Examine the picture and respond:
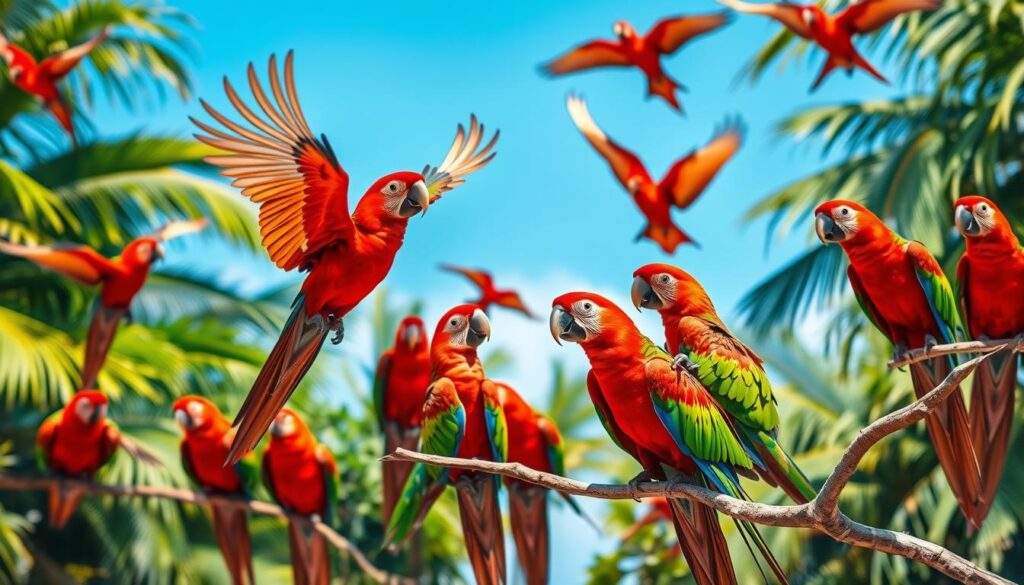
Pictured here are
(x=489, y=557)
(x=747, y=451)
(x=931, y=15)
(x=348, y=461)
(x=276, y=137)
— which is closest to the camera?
(x=276, y=137)

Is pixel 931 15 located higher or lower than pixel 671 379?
higher

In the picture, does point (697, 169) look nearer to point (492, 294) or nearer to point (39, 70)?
point (492, 294)

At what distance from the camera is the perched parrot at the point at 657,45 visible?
7.21 m

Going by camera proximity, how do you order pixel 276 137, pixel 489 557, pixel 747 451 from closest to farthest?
pixel 276 137, pixel 747 451, pixel 489 557

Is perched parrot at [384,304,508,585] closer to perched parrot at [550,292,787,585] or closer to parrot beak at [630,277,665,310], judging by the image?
parrot beak at [630,277,665,310]

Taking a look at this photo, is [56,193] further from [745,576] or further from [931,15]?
[931,15]

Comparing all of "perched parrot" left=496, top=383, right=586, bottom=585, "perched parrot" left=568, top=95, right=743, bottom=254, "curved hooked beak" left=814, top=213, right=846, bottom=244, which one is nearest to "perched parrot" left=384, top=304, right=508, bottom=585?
"perched parrot" left=496, top=383, right=586, bottom=585

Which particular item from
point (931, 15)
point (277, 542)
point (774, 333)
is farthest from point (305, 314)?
point (774, 333)

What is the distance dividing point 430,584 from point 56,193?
4.86m

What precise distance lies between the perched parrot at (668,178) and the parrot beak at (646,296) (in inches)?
111

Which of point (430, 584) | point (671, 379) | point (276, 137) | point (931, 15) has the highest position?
point (931, 15)

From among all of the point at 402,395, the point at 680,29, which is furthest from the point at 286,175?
the point at 680,29

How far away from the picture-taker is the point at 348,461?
35.2ft

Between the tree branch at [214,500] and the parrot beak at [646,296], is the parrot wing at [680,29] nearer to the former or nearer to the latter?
the tree branch at [214,500]
